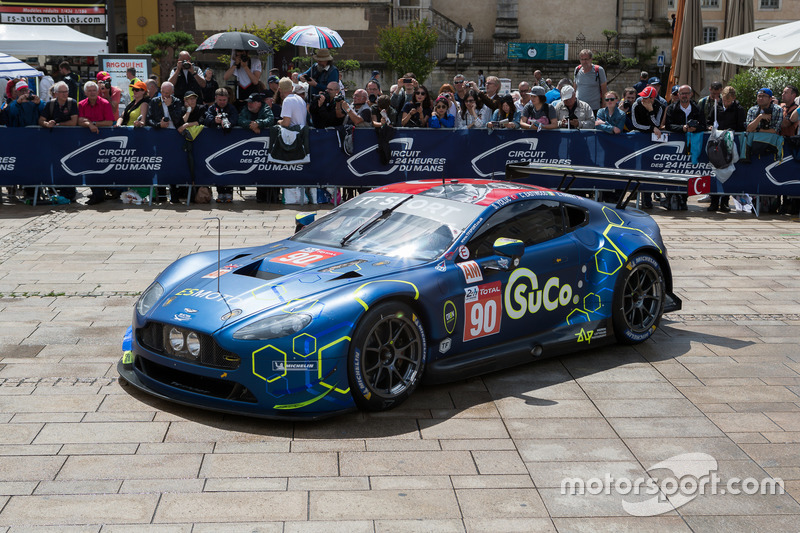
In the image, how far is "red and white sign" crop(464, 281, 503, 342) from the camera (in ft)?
21.8

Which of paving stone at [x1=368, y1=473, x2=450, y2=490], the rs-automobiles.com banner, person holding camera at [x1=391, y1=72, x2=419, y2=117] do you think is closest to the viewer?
paving stone at [x1=368, y1=473, x2=450, y2=490]

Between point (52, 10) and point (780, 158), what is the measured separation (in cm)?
2923

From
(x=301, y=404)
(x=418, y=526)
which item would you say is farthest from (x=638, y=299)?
(x=418, y=526)

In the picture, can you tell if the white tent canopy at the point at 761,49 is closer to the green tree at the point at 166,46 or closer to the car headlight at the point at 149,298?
the car headlight at the point at 149,298

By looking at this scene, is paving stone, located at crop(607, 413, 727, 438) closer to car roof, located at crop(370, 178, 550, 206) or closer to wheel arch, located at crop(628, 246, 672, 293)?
wheel arch, located at crop(628, 246, 672, 293)

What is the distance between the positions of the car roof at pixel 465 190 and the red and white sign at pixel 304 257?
3.41ft

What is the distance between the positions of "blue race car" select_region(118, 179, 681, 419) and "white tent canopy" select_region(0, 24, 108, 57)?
18431mm

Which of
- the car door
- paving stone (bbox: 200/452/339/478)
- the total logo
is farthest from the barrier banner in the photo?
paving stone (bbox: 200/452/339/478)

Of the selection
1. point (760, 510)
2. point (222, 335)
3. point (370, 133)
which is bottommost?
point (760, 510)

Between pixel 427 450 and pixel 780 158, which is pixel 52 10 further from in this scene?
pixel 427 450

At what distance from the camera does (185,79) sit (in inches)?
640

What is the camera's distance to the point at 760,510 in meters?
4.88

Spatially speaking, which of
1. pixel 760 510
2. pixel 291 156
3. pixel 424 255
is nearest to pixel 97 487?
pixel 424 255

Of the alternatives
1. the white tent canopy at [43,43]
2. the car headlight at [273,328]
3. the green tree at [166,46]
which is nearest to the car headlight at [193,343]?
the car headlight at [273,328]
